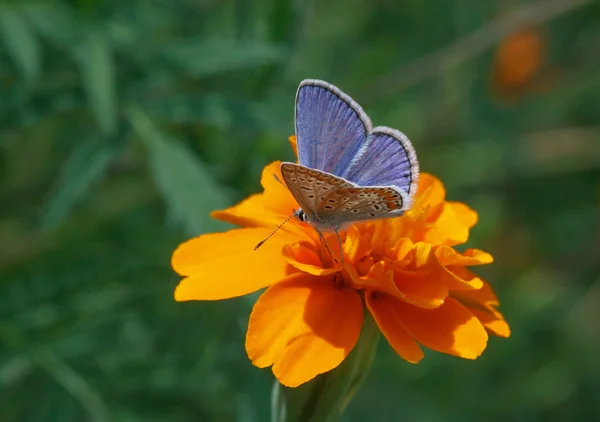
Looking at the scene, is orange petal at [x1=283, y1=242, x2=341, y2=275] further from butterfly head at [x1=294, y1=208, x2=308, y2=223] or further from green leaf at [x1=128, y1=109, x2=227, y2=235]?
green leaf at [x1=128, y1=109, x2=227, y2=235]

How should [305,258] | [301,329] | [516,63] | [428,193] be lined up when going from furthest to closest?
[516,63]
[428,193]
[305,258]
[301,329]

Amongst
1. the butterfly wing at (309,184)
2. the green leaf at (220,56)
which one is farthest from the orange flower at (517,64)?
the butterfly wing at (309,184)

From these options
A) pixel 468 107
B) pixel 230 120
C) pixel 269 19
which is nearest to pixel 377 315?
pixel 230 120

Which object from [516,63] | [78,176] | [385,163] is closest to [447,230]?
[385,163]

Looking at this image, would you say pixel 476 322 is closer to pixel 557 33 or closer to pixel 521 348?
pixel 521 348

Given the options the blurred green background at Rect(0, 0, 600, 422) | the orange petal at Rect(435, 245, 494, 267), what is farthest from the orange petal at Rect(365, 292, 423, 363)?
the blurred green background at Rect(0, 0, 600, 422)

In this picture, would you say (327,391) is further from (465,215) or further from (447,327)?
(465,215)
